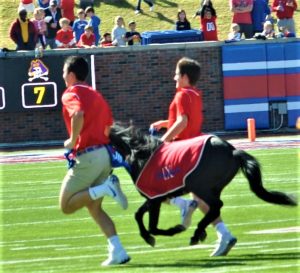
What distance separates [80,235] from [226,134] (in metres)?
13.7

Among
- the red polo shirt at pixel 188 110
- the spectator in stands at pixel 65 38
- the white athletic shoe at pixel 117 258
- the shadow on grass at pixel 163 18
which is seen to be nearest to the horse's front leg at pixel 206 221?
the white athletic shoe at pixel 117 258

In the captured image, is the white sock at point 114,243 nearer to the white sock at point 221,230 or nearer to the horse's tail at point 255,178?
the white sock at point 221,230

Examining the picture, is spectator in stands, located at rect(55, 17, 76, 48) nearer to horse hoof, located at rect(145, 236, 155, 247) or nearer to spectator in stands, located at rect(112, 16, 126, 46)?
spectator in stands, located at rect(112, 16, 126, 46)

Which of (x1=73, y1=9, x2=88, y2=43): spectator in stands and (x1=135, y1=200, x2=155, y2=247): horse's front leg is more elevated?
(x1=73, y1=9, x2=88, y2=43): spectator in stands

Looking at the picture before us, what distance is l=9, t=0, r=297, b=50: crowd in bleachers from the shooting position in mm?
25938

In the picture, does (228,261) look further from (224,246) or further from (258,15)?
(258,15)

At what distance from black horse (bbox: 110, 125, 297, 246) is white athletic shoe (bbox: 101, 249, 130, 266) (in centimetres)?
37

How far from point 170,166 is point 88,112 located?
2.78 feet

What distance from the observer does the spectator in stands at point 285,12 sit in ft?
93.5

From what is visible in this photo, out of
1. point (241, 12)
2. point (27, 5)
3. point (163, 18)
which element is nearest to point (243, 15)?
point (241, 12)

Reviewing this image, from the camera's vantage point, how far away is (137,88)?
2645 centimetres

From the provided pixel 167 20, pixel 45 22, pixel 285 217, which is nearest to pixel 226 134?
pixel 45 22

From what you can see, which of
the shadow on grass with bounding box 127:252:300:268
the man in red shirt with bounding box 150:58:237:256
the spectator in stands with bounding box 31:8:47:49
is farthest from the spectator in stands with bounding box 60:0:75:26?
the shadow on grass with bounding box 127:252:300:268

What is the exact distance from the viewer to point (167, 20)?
33.8m
